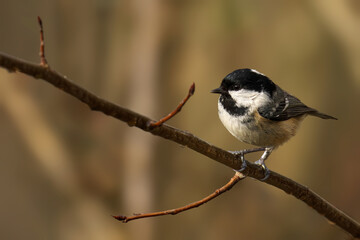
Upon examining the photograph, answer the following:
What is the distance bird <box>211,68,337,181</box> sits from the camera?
8.43 feet

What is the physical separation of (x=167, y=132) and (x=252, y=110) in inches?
43.9

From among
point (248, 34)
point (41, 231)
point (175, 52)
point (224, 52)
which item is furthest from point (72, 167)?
point (248, 34)

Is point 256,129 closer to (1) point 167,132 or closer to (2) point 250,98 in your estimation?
(2) point 250,98

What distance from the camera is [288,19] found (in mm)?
5547

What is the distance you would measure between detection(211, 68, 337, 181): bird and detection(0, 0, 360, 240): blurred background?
2.17 metres

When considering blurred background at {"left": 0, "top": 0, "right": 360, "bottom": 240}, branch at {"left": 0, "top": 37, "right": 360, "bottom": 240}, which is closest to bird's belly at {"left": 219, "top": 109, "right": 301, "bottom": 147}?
branch at {"left": 0, "top": 37, "right": 360, "bottom": 240}

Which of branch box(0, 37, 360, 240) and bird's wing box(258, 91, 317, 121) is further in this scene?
bird's wing box(258, 91, 317, 121)

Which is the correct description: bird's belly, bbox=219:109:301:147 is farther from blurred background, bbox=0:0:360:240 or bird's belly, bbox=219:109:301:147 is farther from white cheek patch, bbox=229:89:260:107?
blurred background, bbox=0:0:360:240

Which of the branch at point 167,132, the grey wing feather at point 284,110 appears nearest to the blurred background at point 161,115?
the grey wing feather at point 284,110

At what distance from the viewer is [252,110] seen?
266cm

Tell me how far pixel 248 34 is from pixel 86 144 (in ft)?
7.11

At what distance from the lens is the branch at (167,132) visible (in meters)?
1.36

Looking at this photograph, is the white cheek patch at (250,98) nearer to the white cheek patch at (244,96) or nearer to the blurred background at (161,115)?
the white cheek patch at (244,96)

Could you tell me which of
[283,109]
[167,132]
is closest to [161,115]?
[283,109]
